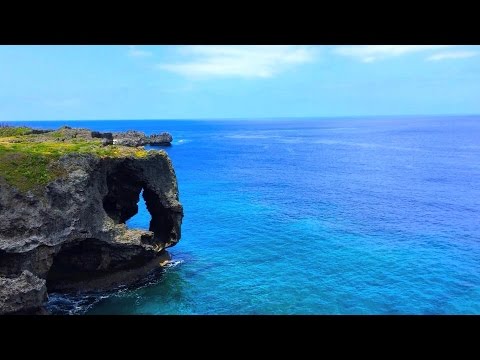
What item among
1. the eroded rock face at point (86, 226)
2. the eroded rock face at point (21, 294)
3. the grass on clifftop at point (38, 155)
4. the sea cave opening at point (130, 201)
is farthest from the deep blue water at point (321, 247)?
the grass on clifftop at point (38, 155)

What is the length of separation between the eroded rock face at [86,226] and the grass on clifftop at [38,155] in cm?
75

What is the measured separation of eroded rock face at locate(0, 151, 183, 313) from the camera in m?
38.6

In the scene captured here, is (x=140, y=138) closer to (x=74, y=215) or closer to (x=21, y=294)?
(x=74, y=215)

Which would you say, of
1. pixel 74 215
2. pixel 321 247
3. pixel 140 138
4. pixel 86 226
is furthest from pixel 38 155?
pixel 140 138

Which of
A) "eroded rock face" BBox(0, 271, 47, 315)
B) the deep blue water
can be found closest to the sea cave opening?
the deep blue water

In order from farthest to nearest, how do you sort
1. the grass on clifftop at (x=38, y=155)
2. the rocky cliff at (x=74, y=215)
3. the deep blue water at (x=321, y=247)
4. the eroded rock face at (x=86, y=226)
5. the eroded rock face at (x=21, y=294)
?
1. the deep blue water at (x=321, y=247)
2. the grass on clifftop at (x=38, y=155)
3. the eroded rock face at (x=86, y=226)
4. the rocky cliff at (x=74, y=215)
5. the eroded rock face at (x=21, y=294)

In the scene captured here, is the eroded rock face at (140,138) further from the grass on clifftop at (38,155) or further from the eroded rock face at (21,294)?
the eroded rock face at (21,294)

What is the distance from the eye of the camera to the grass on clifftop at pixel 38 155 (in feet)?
132

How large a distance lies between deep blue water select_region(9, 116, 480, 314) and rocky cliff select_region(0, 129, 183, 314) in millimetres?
3657

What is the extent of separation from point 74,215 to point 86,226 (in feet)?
5.94

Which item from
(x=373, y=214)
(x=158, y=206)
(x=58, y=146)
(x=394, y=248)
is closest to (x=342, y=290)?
(x=394, y=248)

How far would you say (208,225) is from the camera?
6894 cm

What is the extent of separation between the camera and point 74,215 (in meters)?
41.3
